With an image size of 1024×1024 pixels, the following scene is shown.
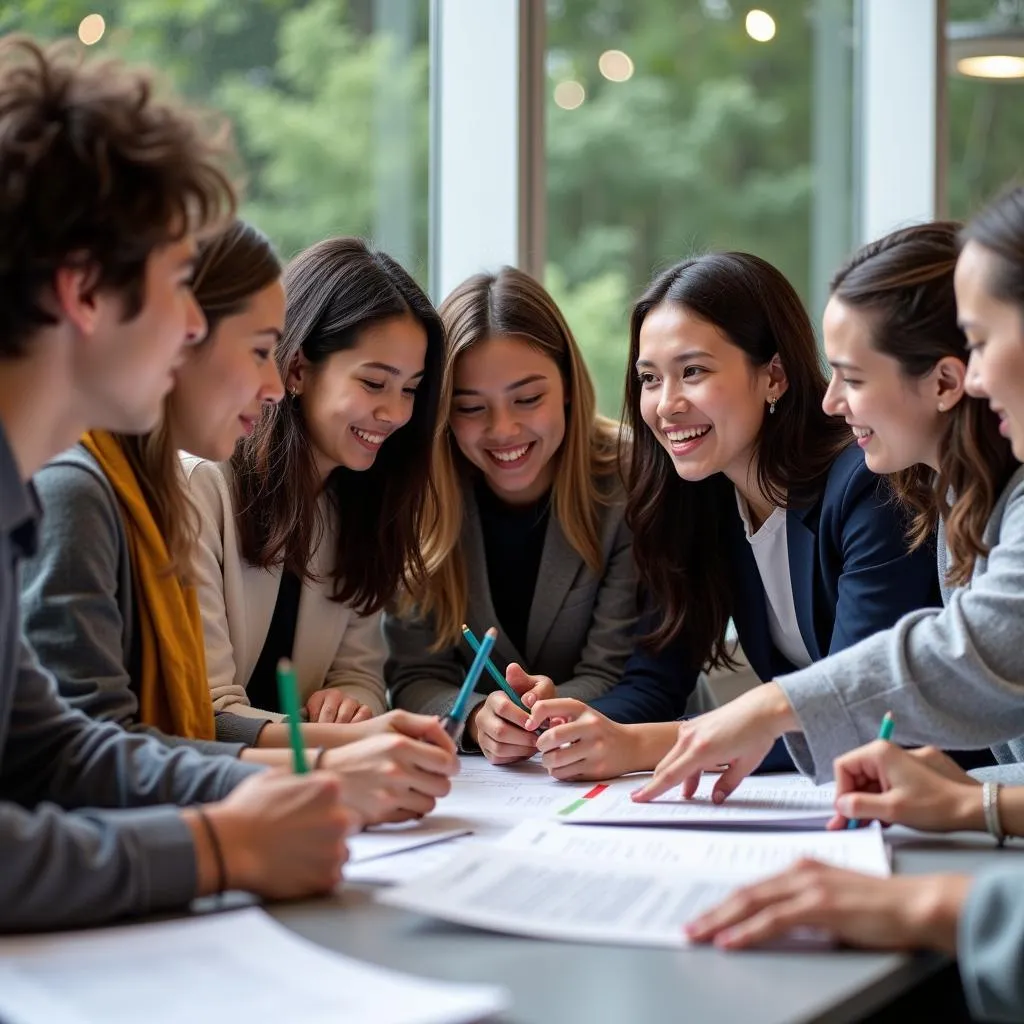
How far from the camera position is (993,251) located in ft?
4.72

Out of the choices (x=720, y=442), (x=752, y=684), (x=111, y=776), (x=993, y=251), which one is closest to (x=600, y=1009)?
(x=111, y=776)

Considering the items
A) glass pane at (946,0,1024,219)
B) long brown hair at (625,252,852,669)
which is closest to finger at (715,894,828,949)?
long brown hair at (625,252,852,669)

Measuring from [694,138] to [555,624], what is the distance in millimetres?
4095

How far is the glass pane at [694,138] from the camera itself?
4.94 m

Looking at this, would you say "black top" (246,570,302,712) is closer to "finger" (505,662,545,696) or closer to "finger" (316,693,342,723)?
"finger" (316,693,342,723)

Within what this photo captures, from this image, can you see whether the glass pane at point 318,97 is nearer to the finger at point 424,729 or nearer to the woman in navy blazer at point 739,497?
the woman in navy blazer at point 739,497

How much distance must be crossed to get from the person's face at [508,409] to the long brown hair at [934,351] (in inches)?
21.1

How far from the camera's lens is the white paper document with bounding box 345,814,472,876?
4.37 feet

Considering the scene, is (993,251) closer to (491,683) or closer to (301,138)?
(491,683)

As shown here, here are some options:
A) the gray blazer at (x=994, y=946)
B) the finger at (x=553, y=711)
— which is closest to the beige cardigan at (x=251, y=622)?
the finger at (x=553, y=711)

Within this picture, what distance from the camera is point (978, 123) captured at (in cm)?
518

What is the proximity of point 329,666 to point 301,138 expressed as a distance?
175 cm

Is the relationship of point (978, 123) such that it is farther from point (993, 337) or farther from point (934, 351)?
point (993, 337)

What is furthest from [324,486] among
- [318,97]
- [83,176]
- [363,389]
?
[318,97]
